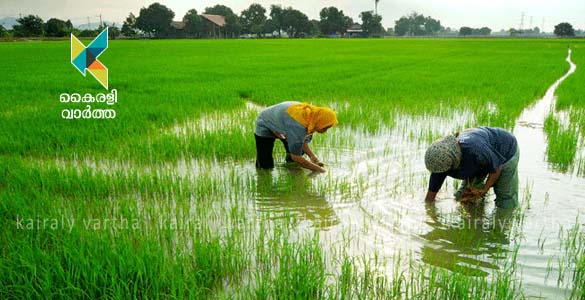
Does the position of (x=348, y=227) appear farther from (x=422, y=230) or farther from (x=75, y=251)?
(x=75, y=251)

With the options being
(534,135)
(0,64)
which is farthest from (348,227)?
(0,64)

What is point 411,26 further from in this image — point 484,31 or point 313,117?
point 313,117

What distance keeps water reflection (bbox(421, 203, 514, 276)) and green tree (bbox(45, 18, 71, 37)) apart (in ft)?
142

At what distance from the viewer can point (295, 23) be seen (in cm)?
6250

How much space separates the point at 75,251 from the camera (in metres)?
2.46

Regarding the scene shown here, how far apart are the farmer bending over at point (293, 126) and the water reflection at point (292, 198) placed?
186 millimetres

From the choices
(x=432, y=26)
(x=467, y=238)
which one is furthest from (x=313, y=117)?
(x=432, y=26)

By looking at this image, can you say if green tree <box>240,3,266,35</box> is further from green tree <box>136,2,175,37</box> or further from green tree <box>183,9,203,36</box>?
green tree <box>136,2,175,37</box>

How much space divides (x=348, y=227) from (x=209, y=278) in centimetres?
113

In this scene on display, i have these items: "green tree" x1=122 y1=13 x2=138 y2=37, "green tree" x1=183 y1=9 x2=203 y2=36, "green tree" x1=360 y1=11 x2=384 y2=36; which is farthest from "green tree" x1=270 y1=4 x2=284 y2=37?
"green tree" x1=122 y1=13 x2=138 y2=37

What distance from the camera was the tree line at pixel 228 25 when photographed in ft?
132

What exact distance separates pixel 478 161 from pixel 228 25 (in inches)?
2284

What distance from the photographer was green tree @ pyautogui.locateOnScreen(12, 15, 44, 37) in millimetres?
39388

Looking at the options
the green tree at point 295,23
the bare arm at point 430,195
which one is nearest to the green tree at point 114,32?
the green tree at point 295,23
